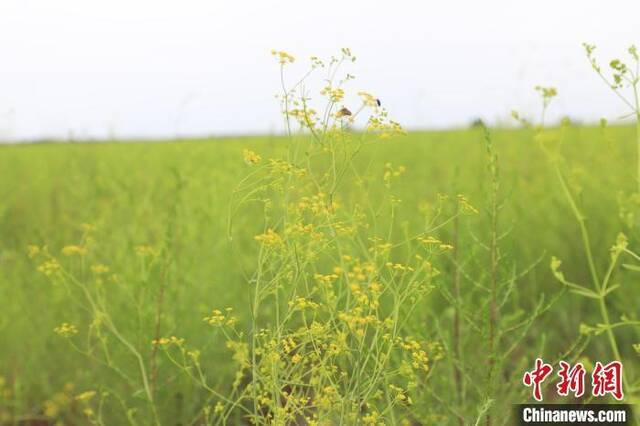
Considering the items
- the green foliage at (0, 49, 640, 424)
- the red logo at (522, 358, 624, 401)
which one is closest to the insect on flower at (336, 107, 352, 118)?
the green foliage at (0, 49, 640, 424)

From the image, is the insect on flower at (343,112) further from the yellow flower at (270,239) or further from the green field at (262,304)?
the yellow flower at (270,239)

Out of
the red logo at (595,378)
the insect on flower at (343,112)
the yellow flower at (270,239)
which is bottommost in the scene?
the red logo at (595,378)

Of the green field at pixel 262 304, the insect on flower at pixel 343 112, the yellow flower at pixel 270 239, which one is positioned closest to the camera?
the yellow flower at pixel 270 239

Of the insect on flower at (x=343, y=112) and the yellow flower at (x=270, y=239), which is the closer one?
the yellow flower at (x=270, y=239)

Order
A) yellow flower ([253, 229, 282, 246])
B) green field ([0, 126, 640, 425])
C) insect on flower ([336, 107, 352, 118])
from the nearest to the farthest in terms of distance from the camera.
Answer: yellow flower ([253, 229, 282, 246]) → insect on flower ([336, 107, 352, 118]) → green field ([0, 126, 640, 425])

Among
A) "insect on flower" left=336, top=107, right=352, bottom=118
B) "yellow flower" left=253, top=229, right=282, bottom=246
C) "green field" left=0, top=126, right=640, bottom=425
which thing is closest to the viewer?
"yellow flower" left=253, top=229, right=282, bottom=246

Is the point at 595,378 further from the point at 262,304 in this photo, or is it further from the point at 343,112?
the point at 262,304

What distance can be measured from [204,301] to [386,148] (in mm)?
7830

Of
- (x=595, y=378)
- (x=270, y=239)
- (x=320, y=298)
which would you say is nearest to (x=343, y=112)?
(x=270, y=239)

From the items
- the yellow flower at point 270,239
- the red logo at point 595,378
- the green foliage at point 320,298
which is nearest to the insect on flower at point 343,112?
the green foliage at point 320,298

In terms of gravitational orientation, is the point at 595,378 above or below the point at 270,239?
below

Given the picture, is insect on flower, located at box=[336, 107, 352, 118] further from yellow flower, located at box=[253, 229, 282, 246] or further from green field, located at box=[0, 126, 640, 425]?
yellow flower, located at box=[253, 229, 282, 246]

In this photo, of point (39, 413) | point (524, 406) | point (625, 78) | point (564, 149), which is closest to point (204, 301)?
point (39, 413)

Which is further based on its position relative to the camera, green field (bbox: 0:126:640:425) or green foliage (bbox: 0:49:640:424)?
green field (bbox: 0:126:640:425)
